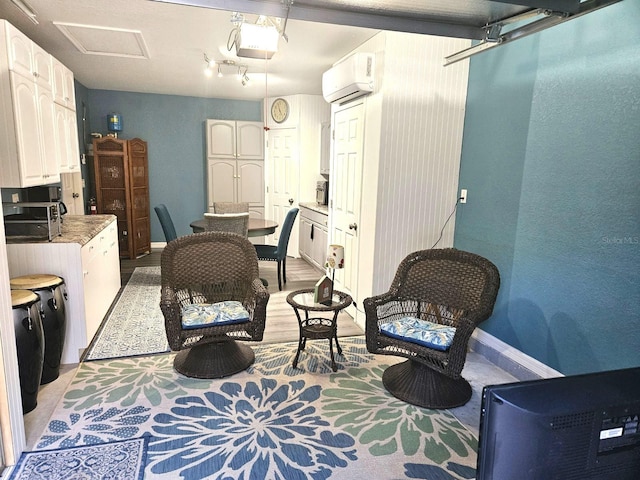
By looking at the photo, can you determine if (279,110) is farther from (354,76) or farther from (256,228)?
(354,76)

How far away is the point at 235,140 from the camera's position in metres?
6.77

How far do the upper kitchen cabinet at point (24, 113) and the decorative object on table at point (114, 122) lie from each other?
111 inches

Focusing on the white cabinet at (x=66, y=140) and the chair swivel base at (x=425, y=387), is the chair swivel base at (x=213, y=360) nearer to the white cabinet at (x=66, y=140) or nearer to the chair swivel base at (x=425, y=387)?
the chair swivel base at (x=425, y=387)

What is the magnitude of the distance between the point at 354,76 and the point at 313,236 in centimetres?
285

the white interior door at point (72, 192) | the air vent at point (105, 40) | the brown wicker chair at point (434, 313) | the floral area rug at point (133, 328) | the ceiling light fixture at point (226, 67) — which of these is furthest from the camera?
the white interior door at point (72, 192)

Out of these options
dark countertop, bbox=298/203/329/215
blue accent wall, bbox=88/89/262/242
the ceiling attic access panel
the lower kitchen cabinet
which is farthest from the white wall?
blue accent wall, bbox=88/89/262/242

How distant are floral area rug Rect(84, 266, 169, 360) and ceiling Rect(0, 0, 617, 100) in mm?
2462

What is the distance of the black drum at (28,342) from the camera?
223cm

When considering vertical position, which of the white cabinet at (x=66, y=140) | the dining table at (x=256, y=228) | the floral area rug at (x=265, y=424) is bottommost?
the floral area rug at (x=265, y=424)

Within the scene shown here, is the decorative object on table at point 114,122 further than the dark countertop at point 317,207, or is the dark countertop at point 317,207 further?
the decorative object on table at point 114,122

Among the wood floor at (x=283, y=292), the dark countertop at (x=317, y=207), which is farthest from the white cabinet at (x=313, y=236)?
the wood floor at (x=283, y=292)

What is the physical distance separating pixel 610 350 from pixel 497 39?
70.4 inches

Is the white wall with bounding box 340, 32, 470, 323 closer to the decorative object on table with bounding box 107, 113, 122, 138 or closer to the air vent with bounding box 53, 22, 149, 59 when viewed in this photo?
the air vent with bounding box 53, 22, 149, 59

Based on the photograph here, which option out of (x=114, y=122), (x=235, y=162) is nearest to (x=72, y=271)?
(x=114, y=122)
